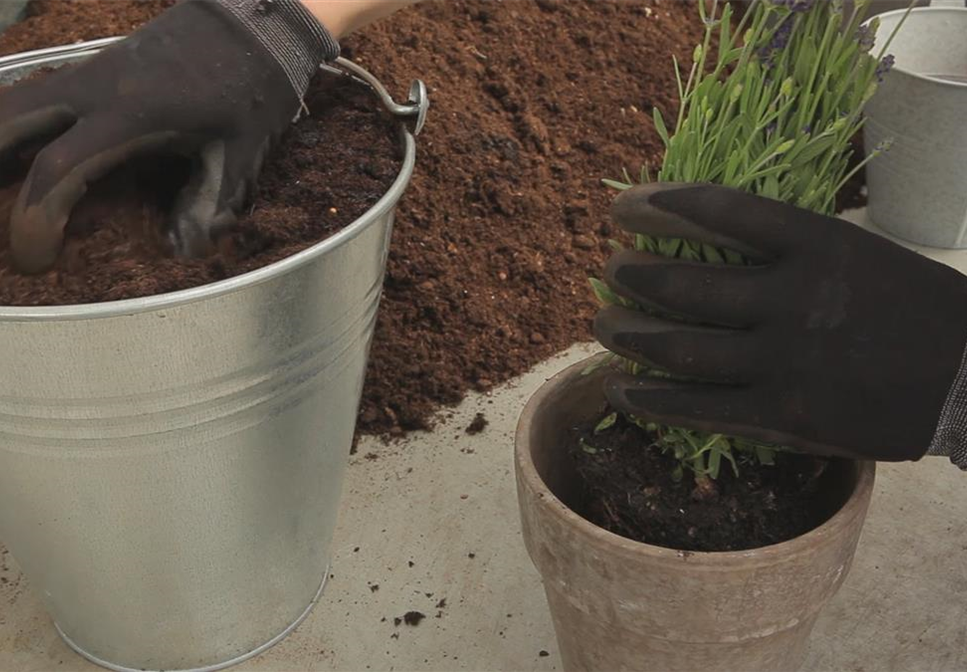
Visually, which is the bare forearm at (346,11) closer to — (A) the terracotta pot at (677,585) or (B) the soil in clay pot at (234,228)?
(B) the soil in clay pot at (234,228)

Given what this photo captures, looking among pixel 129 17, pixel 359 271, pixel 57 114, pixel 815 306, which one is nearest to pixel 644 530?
pixel 815 306

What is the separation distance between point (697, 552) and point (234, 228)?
2.04 feet

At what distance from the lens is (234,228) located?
1.14 meters

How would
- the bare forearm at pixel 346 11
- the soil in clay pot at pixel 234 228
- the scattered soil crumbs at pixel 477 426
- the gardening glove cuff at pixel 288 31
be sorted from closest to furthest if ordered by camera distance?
the soil in clay pot at pixel 234 228 < the gardening glove cuff at pixel 288 31 < the bare forearm at pixel 346 11 < the scattered soil crumbs at pixel 477 426

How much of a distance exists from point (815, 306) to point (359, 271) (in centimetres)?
50

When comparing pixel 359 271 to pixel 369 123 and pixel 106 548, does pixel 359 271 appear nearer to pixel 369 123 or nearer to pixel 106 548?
pixel 369 123

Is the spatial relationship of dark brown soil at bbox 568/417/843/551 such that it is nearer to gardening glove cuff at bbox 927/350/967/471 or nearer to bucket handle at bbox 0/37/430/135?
gardening glove cuff at bbox 927/350/967/471

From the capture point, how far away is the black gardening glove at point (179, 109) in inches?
41.3

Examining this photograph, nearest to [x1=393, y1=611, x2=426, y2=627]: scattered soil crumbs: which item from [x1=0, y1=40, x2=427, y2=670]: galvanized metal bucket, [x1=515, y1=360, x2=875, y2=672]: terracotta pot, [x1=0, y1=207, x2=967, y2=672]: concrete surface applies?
[x1=0, y1=207, x2=967, y2=672]: concrete surface

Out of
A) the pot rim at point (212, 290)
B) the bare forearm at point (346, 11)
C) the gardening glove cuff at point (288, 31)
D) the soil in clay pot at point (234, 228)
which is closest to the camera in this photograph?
the pot rim at point (212, 290)

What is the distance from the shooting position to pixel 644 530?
3.41 feet

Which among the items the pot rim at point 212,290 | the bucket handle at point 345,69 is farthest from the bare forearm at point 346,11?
the pot rim at point 212,290

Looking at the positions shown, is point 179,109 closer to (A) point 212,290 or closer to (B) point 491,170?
(A) point 212,290

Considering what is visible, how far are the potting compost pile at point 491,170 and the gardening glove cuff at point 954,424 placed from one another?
872mm
